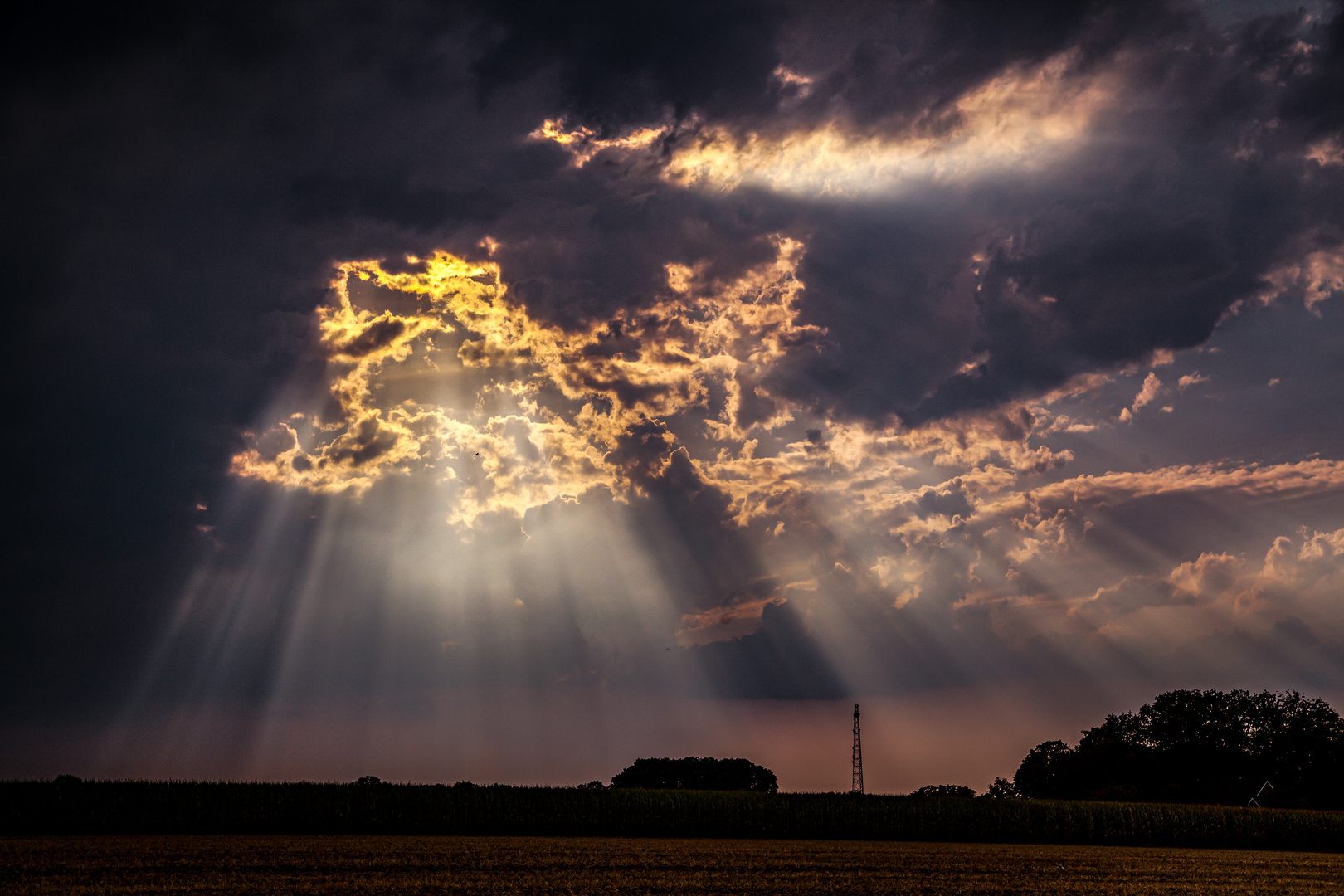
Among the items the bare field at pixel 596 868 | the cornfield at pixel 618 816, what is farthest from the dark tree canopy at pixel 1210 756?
the bare field at pixel 596 868

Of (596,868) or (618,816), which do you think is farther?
(618,816)

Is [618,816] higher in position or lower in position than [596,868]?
higher

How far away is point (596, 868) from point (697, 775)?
10006 centimetres

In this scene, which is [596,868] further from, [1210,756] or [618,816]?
[1210,756]

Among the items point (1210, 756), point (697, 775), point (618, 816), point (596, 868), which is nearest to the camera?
point (596, 868)

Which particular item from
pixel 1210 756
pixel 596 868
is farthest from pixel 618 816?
pixel 1210 756

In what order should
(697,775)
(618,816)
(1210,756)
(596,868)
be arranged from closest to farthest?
(596,868)
(618,816)
(1210,756)
(697,775)

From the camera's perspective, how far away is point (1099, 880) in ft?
97.9

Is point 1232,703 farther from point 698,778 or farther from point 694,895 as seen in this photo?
point 694,895

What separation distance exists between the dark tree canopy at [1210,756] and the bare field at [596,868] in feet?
177

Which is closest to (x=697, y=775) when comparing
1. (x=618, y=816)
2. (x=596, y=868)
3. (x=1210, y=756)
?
(x=1210, y=756)

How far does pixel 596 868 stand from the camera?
28969 mm

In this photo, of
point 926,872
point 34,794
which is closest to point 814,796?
point 926,872

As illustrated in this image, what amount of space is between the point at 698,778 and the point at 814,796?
75519mm
